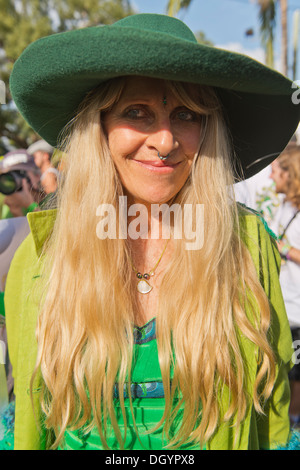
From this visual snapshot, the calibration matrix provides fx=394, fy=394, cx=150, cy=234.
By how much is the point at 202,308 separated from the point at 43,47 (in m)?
0.97

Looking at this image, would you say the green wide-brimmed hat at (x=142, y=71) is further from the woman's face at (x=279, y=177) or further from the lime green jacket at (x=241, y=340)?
the woman's face at (x=279, y=177)

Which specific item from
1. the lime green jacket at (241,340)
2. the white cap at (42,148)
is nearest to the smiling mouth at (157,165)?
the lime green jacket at (241,340)

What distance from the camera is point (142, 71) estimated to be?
1.11 metres

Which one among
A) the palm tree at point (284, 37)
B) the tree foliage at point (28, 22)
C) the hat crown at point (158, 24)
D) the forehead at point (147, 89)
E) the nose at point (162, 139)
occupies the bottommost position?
the nose at point (162, 139)

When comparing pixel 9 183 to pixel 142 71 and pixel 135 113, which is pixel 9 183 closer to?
pixel 135 113

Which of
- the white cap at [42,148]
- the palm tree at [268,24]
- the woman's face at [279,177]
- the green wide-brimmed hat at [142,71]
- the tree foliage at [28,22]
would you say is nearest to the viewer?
the green wide-brimmed hat at [142,71]

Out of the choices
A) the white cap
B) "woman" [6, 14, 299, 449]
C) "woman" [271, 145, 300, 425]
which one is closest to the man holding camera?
the white cap

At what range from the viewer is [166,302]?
4.57ft

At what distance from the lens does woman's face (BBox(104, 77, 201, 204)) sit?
129 centimetres

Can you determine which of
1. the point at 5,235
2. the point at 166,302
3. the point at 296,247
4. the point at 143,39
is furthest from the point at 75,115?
the point at 296,247

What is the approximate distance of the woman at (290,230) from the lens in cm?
325

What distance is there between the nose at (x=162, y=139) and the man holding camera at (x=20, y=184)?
1.94 metres

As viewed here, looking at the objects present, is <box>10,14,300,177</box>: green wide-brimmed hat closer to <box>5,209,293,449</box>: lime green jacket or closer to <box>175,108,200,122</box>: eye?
<box>175,108,200,122</box>: eye

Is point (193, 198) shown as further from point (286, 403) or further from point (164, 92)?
point (286, 403)
